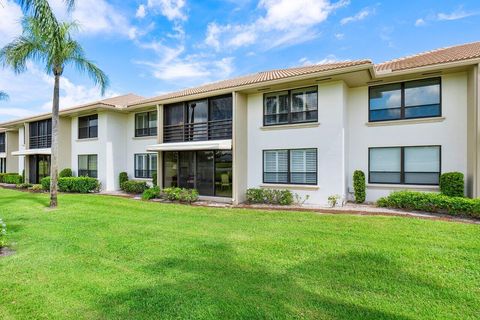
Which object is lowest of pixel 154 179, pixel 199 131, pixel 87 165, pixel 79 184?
pixel 79 184

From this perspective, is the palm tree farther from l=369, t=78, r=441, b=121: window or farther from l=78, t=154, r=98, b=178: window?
l=369, t=78, r=441, b=121: window

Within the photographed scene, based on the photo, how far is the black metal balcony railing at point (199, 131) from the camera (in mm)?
16886

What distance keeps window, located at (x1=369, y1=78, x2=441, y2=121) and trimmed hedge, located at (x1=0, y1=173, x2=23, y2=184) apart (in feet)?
117

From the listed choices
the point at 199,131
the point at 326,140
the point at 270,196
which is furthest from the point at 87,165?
the point at 326,140

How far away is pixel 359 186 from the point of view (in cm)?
1460

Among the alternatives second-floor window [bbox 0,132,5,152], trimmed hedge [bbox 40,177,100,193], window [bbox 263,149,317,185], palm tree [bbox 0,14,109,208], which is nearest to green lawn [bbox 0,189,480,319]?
window [bbox 263,149,317,185]

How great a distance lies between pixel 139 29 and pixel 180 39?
145 inches

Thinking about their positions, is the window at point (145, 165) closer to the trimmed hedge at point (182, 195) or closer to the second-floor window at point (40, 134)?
the trimmed hedge at point (182, 195)

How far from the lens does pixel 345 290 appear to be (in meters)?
5.18

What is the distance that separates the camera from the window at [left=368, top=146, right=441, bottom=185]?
13587mm

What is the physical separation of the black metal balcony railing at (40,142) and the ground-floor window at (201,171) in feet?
51.3

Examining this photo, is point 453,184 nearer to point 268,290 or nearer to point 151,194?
point 268,290

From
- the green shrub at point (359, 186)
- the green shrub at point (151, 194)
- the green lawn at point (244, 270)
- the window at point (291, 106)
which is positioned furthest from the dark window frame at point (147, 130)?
the green shrub at point (359, 186)

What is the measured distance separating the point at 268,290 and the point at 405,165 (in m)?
12.6
